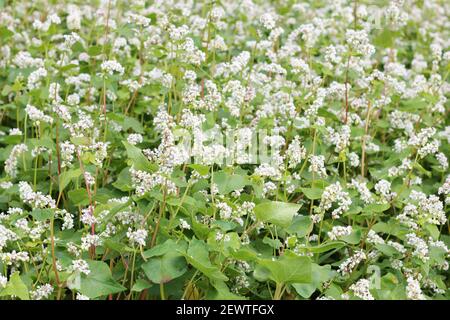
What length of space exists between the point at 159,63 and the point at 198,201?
1.93 metres

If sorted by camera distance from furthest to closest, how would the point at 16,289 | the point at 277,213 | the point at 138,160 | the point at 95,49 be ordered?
1. the point at 95,49
2. the point at 138,160
3. the point at 277,213
4. the point at 16,289

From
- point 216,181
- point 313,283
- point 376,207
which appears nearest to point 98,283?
point 216,181

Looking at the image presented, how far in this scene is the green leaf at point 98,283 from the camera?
8.89 feet

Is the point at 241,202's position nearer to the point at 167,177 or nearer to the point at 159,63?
the point at 167,177

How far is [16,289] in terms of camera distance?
8.45 feet

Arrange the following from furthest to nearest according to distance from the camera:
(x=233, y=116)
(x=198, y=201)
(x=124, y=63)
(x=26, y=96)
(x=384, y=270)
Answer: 1. (x=124, y=63)
2. (x=26, y=96)
3. (x=233, y=116)
4. (x=384, y=270)
5. (x=198, y=201)

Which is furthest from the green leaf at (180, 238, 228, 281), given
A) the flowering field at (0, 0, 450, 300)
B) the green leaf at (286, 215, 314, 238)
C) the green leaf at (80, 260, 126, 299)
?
the green leaf at (286, 215, 314, 238)

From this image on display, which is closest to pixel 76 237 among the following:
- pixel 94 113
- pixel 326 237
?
pixel 94 113

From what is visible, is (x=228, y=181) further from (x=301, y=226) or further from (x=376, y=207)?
(x=376, y=207)

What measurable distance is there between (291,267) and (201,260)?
324 millimetres

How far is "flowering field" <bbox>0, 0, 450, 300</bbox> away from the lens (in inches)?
110

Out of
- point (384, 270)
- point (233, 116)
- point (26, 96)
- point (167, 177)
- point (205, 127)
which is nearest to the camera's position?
point (167, 177)

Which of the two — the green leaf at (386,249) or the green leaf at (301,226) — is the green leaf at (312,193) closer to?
the green leaf at (301,226)

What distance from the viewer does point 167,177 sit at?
278cm
